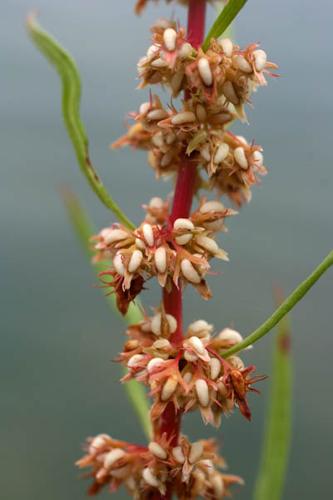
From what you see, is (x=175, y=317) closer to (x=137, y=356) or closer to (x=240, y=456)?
(x=137, y=356)

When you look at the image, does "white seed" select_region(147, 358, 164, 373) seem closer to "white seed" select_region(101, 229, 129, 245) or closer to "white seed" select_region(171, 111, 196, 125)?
"white seed" select_region(101, 229, 129, 245)

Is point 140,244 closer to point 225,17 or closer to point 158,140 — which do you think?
point 158,140

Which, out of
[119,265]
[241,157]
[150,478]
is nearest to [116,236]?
[119,265]

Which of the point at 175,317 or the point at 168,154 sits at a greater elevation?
the point at 168,154

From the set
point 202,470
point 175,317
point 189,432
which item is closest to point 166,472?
point 202,470

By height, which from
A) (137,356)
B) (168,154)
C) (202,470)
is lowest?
(202,470)

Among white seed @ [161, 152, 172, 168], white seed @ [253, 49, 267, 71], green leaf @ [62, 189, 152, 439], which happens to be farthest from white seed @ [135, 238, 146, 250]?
green leaf @ [62, 189, 152, 439]
